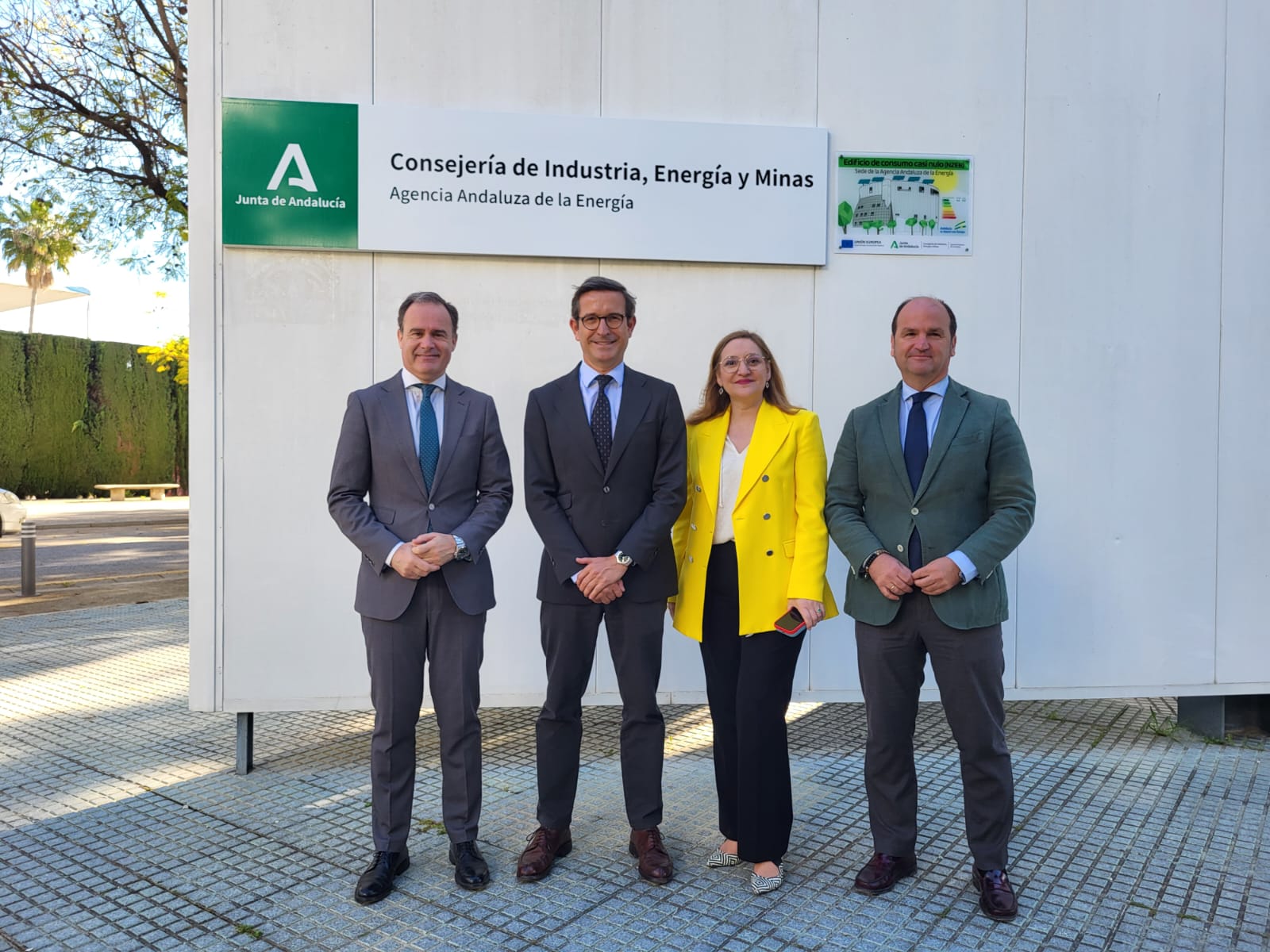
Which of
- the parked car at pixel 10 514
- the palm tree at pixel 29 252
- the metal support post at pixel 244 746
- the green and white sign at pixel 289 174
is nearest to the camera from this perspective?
the green and white sign at pixel 289 174

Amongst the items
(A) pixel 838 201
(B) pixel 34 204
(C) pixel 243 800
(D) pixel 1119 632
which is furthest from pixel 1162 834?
(B) pixel 34 204

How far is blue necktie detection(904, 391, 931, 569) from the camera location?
10.9 feet

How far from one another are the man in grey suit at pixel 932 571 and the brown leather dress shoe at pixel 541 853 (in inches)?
44.6

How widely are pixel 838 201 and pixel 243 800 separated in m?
4.24

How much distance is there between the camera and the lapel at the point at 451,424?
11.4 ft

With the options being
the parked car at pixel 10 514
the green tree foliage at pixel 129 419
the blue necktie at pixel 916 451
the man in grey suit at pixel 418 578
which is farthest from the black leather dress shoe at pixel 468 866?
the green tree foliage at pixel 129 419

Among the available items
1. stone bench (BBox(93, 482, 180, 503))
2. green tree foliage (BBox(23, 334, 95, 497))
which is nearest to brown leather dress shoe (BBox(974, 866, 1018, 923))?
stone bench (BBox(93, 482, 180, 503))

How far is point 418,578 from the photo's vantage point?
3318 mm

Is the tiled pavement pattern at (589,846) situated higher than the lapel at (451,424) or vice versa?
the lapel at (451,424)

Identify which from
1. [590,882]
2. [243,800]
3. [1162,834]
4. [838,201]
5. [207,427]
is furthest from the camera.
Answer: [838,201]

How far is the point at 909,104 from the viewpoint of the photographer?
16.3ft

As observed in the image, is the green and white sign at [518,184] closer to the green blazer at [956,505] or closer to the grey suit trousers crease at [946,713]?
the green blazer at [956,505]

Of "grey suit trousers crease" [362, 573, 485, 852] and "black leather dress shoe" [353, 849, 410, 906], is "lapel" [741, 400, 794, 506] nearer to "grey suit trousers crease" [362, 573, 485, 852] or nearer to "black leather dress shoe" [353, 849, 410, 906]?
"grey suit trousers crease" [362, 573, 485, 852]

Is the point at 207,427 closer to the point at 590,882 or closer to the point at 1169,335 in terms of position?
the point at 590,882
